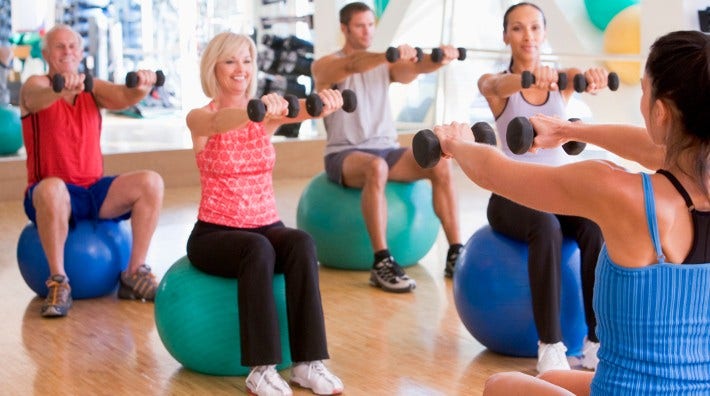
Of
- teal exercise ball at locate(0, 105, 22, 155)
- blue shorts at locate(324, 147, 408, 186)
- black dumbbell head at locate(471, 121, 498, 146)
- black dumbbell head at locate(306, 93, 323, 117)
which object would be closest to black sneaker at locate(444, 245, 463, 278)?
blue shorts at locate(324, 147, 408, 186)

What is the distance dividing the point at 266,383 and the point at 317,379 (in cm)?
14

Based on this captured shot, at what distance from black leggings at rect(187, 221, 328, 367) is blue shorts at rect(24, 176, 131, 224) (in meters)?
1.06

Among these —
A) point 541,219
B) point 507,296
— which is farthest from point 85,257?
point 541,219

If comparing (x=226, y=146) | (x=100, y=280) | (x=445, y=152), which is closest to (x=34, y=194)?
(x=100, y=280)

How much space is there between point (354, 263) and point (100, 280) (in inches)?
41.3

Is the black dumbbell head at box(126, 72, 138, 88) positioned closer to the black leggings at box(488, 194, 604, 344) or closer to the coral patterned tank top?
the coral patterned tank top

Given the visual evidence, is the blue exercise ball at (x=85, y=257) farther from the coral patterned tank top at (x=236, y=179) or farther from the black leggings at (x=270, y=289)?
the black leggings at (x=270, y=289)

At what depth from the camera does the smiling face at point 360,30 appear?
4.40 meters

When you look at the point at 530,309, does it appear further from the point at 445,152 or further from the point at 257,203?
the point at 445,152

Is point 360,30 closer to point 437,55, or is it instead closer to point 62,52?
point 437,55

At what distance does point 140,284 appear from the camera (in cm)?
392

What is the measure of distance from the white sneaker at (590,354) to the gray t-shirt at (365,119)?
159 centimetres

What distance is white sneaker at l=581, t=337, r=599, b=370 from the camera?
9.88ft

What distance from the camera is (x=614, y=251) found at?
1709mm
